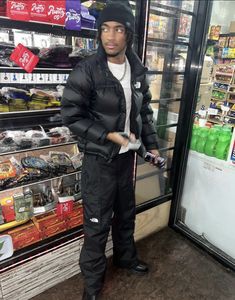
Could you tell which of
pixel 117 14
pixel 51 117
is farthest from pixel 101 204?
pixel 117 14

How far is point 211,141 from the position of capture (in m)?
2.07

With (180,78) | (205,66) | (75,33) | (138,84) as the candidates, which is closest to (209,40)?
(205,66)

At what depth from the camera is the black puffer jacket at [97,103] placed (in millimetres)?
1338

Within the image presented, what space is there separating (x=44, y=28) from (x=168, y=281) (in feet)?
6.22

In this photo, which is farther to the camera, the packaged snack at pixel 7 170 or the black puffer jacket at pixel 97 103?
the packaged snack at pixel 7 170

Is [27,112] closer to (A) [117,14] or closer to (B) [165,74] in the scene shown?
(A) [117,14]

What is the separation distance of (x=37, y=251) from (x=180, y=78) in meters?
1.75

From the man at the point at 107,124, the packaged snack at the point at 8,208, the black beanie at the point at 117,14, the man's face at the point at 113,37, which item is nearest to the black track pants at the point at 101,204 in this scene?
the man at the point at 107,124

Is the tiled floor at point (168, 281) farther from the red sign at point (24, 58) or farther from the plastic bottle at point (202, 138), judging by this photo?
the red sign at point (24, 58)

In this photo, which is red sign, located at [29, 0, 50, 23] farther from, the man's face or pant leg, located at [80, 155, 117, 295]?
pant leg, located at [80, 155, 117, 295]

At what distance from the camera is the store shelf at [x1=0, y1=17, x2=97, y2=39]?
4.31 ft

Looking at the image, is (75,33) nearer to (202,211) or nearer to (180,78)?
(180,78)

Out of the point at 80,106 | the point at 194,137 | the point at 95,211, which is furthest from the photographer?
the point at 194,137

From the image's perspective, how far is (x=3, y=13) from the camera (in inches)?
50.5
